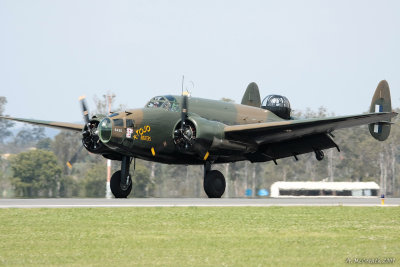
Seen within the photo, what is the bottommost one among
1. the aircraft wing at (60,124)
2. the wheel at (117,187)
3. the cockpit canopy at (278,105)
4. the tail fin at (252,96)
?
the wheel at (117,187)

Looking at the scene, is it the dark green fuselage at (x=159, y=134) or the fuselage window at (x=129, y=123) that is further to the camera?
the fuselage window at (x=129, y=123)

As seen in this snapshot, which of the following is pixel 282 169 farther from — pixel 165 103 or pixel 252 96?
pixel 165 103

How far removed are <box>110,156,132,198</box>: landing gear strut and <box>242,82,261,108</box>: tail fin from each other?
38.7 feet

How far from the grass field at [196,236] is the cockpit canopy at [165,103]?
359 inches

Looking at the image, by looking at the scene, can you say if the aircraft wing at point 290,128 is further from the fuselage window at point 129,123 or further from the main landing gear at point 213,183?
the fuselage window at point 129,123

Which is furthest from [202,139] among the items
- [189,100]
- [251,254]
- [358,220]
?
[251,254]

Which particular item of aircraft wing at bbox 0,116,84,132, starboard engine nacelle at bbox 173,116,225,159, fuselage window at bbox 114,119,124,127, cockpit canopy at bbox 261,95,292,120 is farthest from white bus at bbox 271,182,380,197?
fuselage window at bbox 114,119,124,127

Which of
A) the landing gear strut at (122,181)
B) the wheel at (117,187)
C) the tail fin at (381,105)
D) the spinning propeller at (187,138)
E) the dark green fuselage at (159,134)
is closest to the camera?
the dark green fuselage at (159,134)

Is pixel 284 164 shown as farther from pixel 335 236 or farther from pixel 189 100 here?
pixel 335 236

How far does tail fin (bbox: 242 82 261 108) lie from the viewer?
145 ft

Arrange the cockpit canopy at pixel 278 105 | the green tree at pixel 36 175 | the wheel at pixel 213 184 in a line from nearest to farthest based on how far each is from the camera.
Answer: the wheel at pixel 213 184
the cockpit canopy at pixel 278 105
the green tree at pixel 36 175

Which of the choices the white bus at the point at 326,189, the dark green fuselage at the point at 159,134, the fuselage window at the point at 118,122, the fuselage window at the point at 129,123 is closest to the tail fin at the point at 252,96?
the dark green fuselage at the point at 159,134

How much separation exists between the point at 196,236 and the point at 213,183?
15710 mm

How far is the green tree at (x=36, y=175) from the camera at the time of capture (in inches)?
3499
